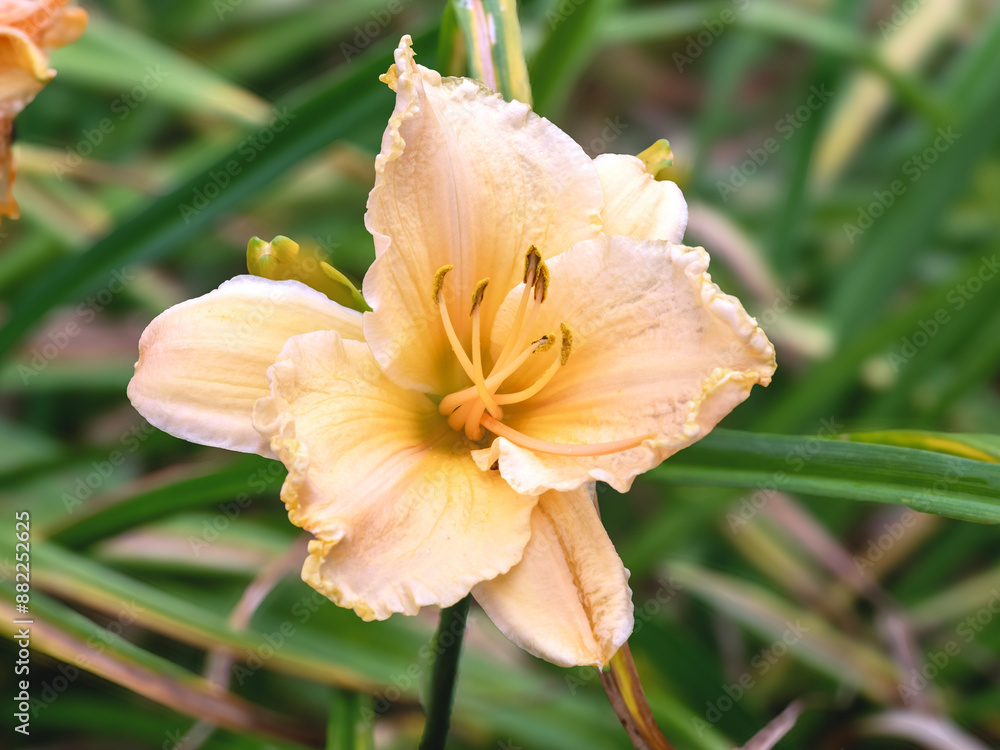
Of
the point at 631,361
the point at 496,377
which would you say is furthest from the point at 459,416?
the point at 631,361

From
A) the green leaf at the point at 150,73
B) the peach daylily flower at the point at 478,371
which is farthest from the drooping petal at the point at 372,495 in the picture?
the green leaf at the point at 150,73

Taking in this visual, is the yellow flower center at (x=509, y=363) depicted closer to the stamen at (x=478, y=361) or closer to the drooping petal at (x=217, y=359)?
the stamen at (x=478, y=361)

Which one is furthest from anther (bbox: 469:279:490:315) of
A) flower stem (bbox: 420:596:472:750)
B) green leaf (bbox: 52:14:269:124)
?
green leaf (bbox: 52:14:269:124)

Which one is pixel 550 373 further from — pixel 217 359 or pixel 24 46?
pixel 24 46

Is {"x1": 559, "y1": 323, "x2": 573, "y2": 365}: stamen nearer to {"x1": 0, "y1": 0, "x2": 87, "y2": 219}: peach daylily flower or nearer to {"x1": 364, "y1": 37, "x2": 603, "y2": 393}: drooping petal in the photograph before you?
{"x1": 364, "y1": 37, "x2": 603, "y2": 393}: drooping petal

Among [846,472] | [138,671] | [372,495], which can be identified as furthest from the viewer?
[138,671]

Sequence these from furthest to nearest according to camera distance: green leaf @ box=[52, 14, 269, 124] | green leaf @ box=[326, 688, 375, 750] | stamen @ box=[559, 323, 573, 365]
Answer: green leaf @ box=[52, 14, 269, 124] < green leaf @ box=[326, 688, 375, 750] < stamen @ box=[559, 323, 573, 365]
